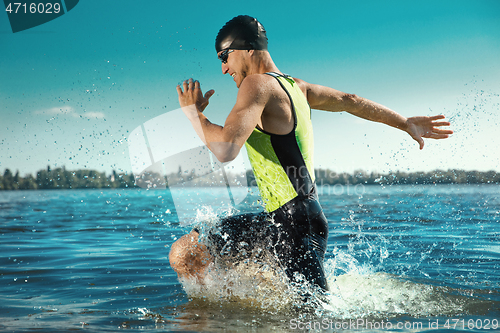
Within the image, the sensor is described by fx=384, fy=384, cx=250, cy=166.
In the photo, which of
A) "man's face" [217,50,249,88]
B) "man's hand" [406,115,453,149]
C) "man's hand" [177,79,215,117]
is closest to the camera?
"man's hand" [177,79,215,117]

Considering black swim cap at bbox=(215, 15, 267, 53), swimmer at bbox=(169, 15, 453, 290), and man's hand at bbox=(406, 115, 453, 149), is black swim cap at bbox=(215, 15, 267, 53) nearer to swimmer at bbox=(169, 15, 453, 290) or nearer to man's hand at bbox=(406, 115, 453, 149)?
swimmer at bbox=(169, 15, 453, 290)

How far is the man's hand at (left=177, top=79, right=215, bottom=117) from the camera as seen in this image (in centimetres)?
280

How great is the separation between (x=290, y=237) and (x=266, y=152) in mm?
671

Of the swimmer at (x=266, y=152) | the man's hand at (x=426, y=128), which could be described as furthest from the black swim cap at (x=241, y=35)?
the man's hand at (x=426, y=128)

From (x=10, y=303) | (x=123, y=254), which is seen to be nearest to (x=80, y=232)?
(x=123, y=254)

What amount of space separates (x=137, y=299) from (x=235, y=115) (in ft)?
7.45

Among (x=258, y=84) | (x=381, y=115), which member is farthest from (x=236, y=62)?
(x=381, y=115)

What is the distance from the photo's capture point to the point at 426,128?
3.80 metres

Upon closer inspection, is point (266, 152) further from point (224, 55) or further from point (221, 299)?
point (221, 299)

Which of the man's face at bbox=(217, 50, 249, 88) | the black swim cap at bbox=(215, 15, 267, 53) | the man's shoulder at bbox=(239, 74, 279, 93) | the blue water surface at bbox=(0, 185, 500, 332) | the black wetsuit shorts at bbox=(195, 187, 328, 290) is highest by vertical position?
the black swim cap at bbox=(215, 15, 267, 53)

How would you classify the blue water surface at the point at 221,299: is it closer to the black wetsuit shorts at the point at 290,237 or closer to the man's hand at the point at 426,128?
the black wetsuit shorts at the point at 290,237

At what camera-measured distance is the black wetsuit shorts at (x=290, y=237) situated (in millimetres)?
2898

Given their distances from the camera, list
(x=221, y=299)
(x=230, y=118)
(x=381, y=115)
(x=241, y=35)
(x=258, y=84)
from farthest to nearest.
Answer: (x=381, y=115), (x=221, y=299), (x=241, y=35), (x=258, y=84), (x=230, y=118)

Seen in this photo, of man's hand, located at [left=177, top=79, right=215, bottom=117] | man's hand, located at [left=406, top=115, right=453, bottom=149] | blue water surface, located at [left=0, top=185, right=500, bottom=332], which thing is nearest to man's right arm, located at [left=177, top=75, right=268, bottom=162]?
man's hand, located at [left=177, top=79, right=215, bottom=117]
